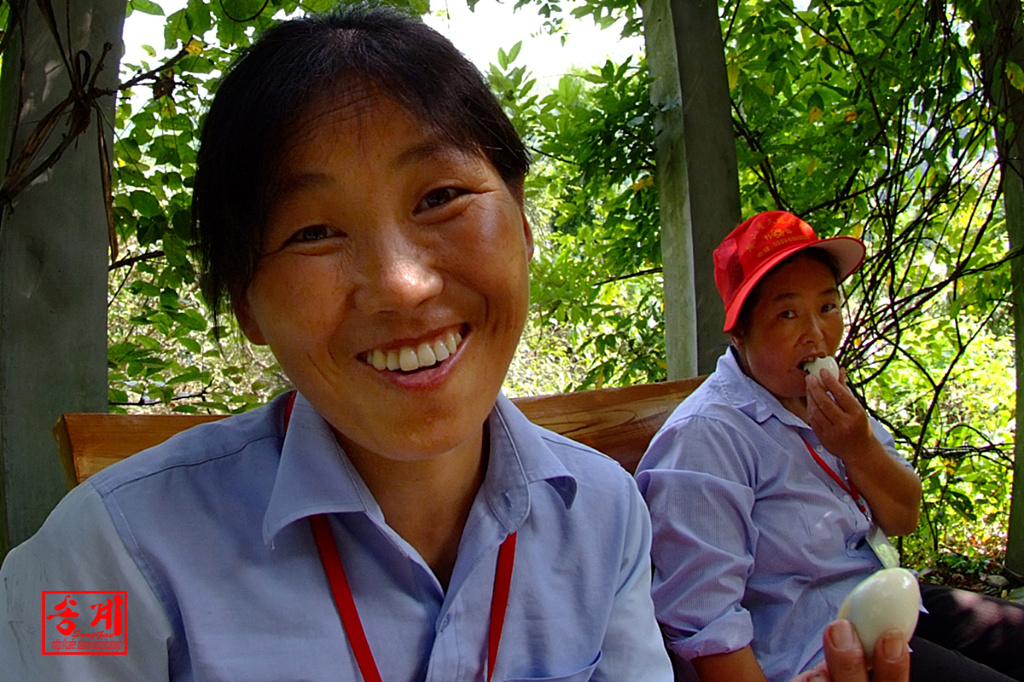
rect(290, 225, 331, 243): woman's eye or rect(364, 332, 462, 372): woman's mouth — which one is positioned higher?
rect(290, 225, 331, 243): woman's eye

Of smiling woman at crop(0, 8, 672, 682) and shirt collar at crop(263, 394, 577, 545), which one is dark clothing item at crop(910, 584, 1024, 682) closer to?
shirt collar at crop(263, 394, 577, 545)

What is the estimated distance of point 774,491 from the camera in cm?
192

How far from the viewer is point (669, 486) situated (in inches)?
73.4

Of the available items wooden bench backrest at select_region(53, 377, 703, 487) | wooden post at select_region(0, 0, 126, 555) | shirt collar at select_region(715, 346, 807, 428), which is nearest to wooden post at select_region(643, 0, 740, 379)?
wooden bench backrest at select_region(53, 377, 703, 487)

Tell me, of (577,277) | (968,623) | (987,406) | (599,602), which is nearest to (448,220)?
(599,602)

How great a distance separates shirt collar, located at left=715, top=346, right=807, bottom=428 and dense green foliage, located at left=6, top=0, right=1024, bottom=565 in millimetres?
1033

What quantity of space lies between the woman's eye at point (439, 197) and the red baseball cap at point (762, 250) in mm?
1191

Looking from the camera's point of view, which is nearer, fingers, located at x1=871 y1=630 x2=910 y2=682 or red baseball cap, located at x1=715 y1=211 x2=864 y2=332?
fingers, located at x1=871 y1=630 x2=910 y2=682

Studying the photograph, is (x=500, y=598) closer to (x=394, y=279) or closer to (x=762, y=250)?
(x=394, y=279)

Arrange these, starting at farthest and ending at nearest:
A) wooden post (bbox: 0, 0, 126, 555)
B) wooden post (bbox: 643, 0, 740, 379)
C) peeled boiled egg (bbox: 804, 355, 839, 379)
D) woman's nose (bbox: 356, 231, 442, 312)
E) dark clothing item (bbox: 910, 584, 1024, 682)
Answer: wooden post (bbox: 643, 0, 740, 379)
dark clothing item (bbox: 910, 584, 1024, 682)
peeled boiled egg (bbox: 804, 355, 839, 379)
wooden post (bbox: 0, 0, 126, 555)
woman's nose (bbox: 356, 231, 442, 312)

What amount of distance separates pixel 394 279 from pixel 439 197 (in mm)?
153

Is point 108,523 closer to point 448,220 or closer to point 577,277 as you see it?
point 448,220

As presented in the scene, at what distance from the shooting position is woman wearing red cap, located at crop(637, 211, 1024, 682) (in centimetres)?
178

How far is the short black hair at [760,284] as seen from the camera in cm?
210
